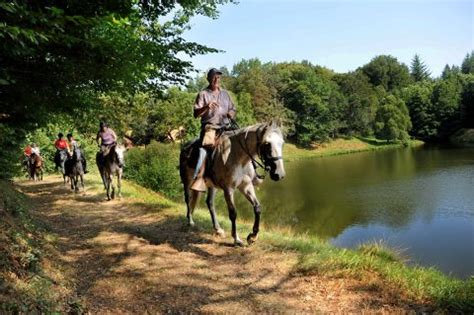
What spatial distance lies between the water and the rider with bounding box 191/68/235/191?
5865 mm

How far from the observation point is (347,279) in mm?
5504

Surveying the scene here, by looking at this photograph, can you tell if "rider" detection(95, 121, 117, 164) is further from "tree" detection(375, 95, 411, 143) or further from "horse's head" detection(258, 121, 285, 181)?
"tree" detection(375, 95, 411, 143)

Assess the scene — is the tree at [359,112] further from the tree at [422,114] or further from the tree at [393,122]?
the tree at [422,114]

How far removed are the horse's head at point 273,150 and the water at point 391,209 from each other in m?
5.81

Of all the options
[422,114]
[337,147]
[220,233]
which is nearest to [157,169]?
[220,233]

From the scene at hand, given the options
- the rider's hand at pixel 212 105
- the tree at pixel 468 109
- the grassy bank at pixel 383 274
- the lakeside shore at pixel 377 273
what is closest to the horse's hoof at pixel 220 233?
the lakeside shore at pixel 377 273

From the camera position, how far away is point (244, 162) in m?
7.20

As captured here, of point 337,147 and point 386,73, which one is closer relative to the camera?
point 337,147

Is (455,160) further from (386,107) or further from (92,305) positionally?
(92,305)

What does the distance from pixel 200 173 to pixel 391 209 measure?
756 inches

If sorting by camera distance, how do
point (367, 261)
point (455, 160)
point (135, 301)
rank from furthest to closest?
point (455, 160) → point (367, 261) → point (135, 301)

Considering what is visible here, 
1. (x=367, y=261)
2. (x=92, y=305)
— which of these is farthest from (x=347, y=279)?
(x=92, y=305)

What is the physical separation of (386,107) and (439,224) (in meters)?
58.2

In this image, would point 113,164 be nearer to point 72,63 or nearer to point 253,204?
point 253,204
